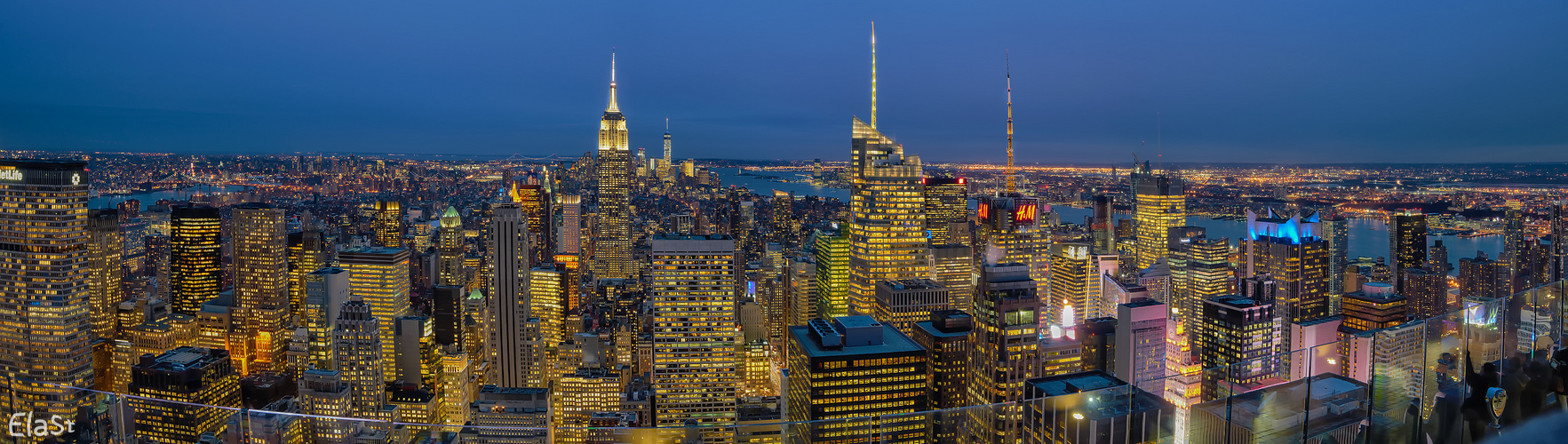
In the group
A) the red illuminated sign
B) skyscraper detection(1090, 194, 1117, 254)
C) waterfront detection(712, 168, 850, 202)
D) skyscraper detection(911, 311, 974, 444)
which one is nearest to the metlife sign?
skyscraper detection(911, 311, 974, 444)

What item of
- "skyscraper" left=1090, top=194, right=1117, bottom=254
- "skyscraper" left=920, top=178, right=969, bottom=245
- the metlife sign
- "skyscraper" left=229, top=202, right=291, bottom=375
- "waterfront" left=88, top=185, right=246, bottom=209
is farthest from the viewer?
"skyscraper" left=920, top=178, right=969, bottom=245

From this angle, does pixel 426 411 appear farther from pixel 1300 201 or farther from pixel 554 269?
pixel 1300 201

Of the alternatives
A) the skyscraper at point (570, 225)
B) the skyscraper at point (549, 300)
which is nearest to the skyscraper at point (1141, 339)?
the skyscraper at point (549, 300)

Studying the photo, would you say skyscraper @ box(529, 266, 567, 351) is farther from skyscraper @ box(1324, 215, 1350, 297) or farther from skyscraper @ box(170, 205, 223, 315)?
skyscraper @ box(1324, 215, 1350, 297)

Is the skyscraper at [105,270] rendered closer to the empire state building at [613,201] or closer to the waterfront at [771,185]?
the empire state building at [613,201]

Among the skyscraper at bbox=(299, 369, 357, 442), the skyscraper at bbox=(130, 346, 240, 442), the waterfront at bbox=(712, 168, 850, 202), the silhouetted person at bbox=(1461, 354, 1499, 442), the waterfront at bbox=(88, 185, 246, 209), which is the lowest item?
the skyscraper at bbox=(299, 369, 357, 442)

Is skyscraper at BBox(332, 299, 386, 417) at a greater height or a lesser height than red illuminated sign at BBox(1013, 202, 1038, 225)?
lesser

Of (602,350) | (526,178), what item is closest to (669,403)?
(602,350)

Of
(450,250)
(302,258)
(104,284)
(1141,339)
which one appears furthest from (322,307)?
(1141,339)
